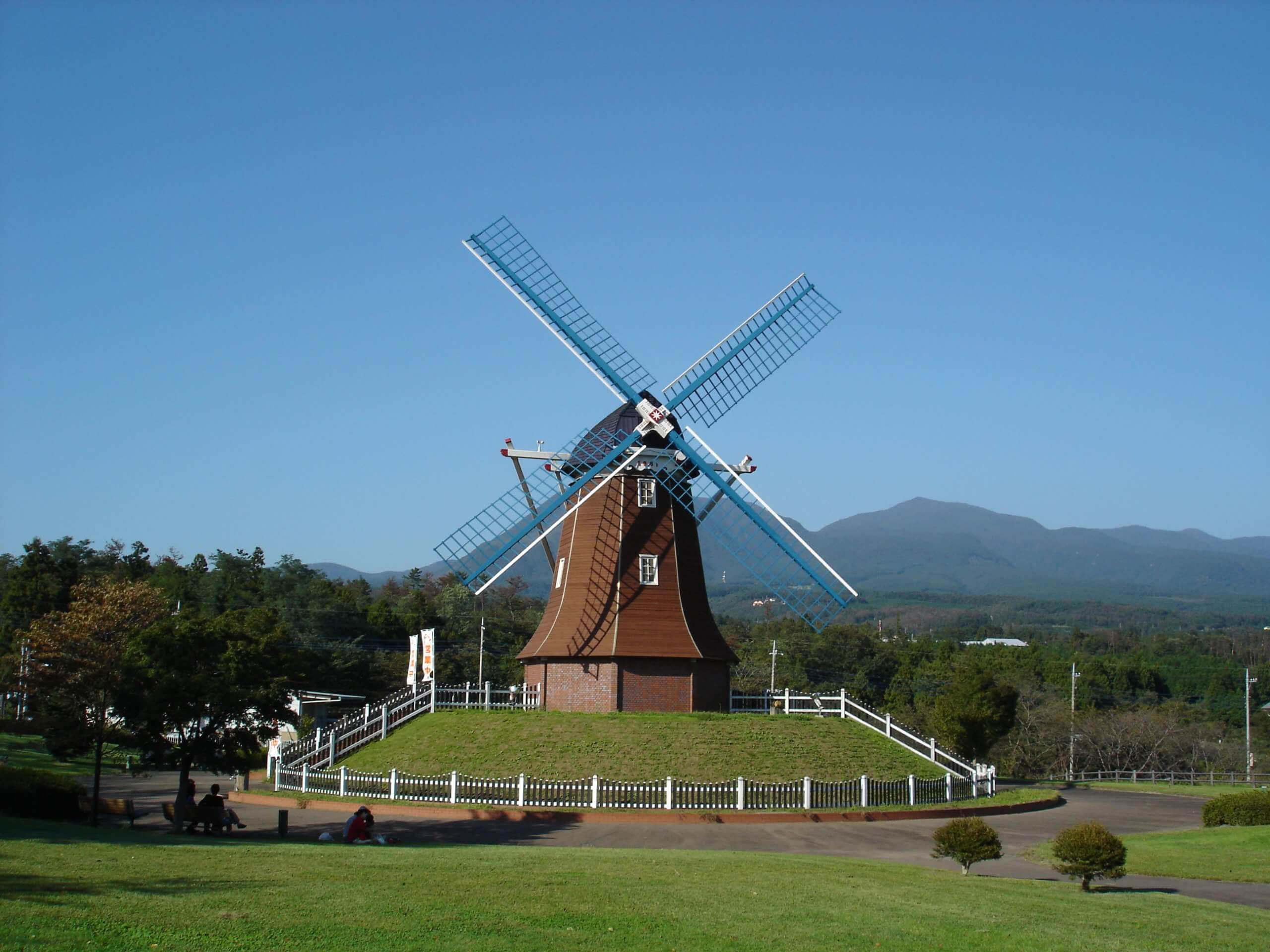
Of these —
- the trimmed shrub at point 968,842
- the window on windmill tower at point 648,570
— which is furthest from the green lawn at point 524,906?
the window on windmill tower at point 648,570

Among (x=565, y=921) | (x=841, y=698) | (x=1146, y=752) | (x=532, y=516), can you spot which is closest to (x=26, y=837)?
(x=565, y=921)

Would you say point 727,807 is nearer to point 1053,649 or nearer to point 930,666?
point 930,666

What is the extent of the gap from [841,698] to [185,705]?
20786 mm

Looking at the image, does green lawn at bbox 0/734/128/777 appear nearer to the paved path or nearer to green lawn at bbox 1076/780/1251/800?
the paved path

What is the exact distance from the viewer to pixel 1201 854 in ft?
71.5

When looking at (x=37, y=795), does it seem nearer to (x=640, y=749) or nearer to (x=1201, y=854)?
(x=640, y=749)

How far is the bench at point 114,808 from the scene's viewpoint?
23.0 meters

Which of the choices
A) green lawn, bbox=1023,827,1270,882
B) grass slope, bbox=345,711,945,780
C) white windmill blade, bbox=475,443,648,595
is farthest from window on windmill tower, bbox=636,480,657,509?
green lawn, bbox=1023,827,1270,882

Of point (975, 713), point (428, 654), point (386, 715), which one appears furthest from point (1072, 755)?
point (386, 715)

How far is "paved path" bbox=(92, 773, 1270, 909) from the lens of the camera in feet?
61.5

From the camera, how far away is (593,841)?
22453 mm

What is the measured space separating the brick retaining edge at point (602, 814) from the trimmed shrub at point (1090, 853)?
10690 mm

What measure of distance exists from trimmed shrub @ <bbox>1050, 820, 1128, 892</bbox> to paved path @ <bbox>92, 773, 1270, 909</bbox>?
1308mm

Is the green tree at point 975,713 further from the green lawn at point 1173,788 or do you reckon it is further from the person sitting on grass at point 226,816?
the person sitting on grass at point 226,816
